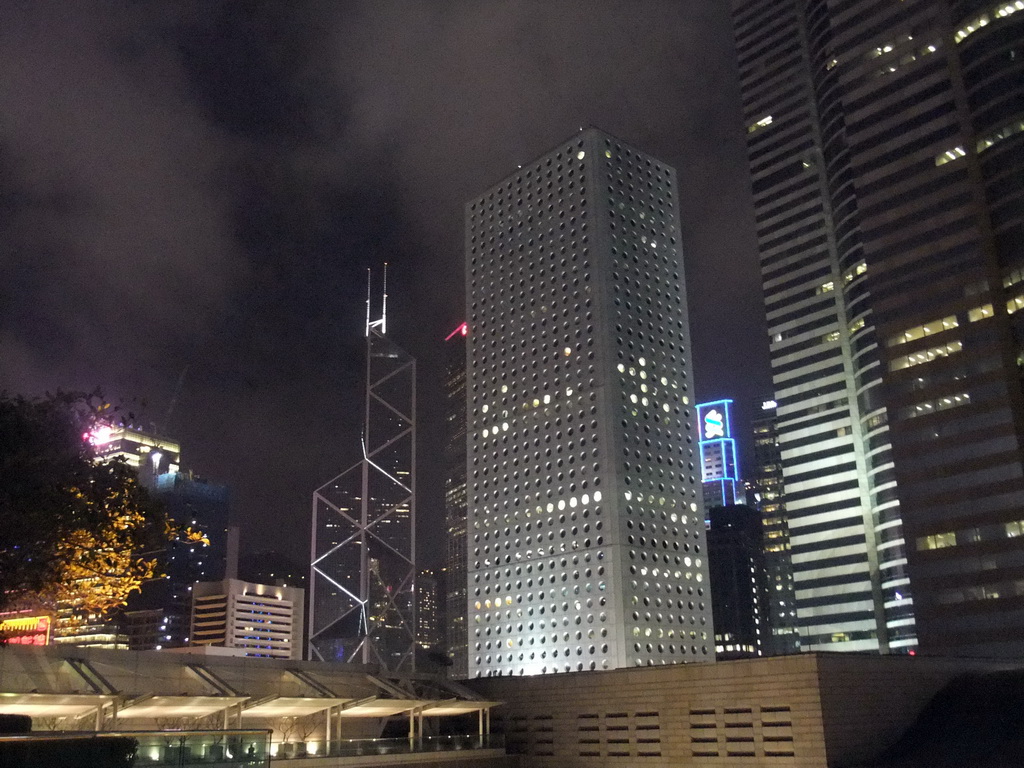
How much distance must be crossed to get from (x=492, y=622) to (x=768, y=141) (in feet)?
251

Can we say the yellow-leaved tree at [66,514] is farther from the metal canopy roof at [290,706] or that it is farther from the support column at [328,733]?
the support column at [328,733]

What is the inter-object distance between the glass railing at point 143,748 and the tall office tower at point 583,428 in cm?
7771

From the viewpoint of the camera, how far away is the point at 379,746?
4903 centimetres

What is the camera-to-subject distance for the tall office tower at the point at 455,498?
14588 cm

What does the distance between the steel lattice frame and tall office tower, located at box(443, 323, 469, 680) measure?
109ft

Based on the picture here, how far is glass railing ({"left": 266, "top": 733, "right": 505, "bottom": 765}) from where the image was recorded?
4500cm

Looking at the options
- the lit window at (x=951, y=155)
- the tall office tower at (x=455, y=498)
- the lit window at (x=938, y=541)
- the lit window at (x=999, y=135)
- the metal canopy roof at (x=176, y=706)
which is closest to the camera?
the metal canopy roof at (x=176, y=706)

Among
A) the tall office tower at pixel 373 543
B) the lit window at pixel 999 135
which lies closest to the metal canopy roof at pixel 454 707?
the tall office tower at pixel 373 543

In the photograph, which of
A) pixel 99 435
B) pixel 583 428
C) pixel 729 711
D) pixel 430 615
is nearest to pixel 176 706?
pixel 99 435

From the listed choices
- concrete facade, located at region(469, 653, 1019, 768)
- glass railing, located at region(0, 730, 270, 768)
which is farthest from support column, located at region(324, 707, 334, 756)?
glass railing, located at region(0, 730, 270, 768)

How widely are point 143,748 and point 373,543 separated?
6731cm

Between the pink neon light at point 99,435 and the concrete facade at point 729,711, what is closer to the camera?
the pink neon light at point 99,435

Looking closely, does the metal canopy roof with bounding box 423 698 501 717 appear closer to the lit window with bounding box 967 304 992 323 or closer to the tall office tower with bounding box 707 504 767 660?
the lit window with bounding box 967 304 992 323

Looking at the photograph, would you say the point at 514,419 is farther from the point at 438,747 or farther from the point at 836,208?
the point at 438,747
